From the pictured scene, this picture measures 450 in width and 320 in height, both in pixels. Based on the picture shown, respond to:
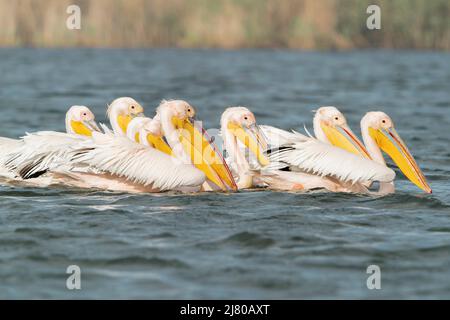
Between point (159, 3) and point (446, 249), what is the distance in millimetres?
26244

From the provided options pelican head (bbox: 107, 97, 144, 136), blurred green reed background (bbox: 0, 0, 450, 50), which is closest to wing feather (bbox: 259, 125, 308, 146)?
pelican head (bbox: 107, 97, 144, 136)

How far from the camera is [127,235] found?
6.50m

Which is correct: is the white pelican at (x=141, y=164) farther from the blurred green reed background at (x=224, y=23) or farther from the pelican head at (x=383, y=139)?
the blurred green reed background at (x=224, y=23)

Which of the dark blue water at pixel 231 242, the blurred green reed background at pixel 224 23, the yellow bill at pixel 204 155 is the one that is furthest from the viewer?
the blurred green reed background at pixel 224 23

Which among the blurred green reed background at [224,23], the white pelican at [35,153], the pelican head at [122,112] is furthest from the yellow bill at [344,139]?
the blurred green reed background at [224,23]

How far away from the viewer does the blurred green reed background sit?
98.8 feet

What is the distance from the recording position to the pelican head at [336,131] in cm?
880

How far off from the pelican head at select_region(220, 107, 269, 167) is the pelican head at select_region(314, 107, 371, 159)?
64cm

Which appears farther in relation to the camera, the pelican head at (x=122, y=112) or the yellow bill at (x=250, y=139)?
the pelican head at (x=122, y=112)

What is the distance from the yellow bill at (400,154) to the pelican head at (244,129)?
1090mm
